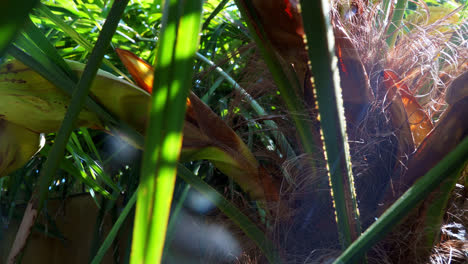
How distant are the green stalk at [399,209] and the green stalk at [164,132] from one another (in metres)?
0.12

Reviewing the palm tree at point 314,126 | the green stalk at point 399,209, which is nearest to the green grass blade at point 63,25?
the palm tree at point 314,126

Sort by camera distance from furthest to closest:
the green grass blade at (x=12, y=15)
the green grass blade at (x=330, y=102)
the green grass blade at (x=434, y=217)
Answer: the green grass blade at (x=434, y=217)
the green grass blade at (x=330, y=102)
the green grass blade at (x=12, y=15)

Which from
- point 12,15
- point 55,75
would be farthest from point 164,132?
point 55,75

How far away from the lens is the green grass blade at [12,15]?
9 centimetres

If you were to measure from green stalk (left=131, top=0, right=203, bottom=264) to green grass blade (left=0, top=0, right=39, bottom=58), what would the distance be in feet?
0.14

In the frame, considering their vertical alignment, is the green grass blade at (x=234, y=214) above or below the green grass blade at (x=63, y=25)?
below

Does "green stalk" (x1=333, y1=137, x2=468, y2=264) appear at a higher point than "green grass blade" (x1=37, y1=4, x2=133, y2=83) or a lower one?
lower

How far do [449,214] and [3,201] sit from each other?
87 cm

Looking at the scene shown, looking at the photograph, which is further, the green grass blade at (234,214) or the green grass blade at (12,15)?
the green grass blade at (234,214)

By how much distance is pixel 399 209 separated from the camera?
224 millimetres

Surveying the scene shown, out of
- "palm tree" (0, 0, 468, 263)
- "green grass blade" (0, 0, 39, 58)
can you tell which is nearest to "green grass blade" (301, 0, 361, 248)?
"palm tree" (0, 0, 468, 263)

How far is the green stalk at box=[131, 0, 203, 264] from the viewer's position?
123 mm

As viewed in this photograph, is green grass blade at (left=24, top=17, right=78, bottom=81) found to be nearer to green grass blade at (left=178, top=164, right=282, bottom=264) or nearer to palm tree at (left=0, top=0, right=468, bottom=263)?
palm tree at (left=0, top=0, right=468, bottom=263)

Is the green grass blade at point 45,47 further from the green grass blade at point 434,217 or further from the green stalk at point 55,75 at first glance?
Result: the green grass blade at point 434,217
